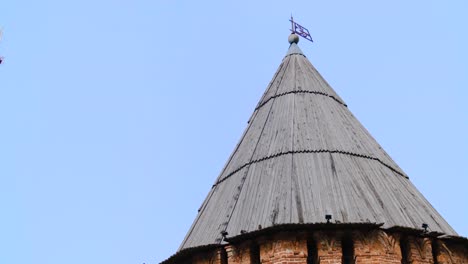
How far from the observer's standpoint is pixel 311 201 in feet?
45.1

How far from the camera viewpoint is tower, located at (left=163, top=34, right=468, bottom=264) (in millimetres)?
13148

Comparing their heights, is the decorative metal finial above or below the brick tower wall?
above

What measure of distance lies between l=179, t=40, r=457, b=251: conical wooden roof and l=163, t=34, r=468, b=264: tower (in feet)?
0.07

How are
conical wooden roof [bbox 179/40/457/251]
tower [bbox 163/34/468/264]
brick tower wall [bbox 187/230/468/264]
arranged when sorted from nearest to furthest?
brick tower wall [bbox 187/230/468/264], tower [bbox 163/34/468/264], conical wooden roof [bbox 179/40/457/251]

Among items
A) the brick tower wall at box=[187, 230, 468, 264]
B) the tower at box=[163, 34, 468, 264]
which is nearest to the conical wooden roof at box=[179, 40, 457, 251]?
the tower at box=[163, 34, 468, 264]

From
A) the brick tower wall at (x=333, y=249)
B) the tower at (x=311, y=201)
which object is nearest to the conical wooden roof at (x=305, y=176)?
the tower at (x=311, y=201)

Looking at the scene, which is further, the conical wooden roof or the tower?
the conical wooden roof

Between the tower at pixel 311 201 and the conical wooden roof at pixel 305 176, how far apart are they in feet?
0.07

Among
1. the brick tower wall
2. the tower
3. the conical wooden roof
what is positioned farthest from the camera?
the conical wooden roof

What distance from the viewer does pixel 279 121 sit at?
16062mm

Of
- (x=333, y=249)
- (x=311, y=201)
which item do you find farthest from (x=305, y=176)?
(x=333, y=249)

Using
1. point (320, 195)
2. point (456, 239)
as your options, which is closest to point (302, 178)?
point (320, 195)

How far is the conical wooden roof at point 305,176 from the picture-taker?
1376 cm

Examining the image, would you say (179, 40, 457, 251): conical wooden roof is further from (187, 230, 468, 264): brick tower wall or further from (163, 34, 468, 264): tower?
(187, 230, 468, 264): brick tower wall
